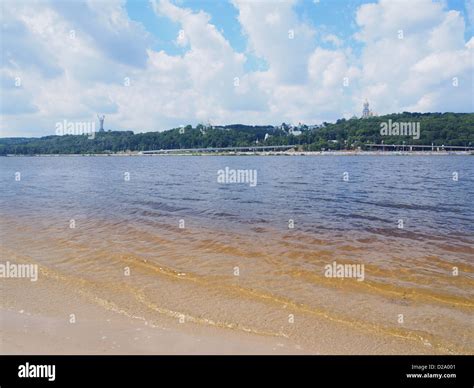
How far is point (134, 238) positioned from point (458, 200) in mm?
23283

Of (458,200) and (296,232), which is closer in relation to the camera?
(296,232)

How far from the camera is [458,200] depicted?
2747 cm

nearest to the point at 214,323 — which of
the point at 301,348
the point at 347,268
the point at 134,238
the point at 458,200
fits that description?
the point at 301,348
